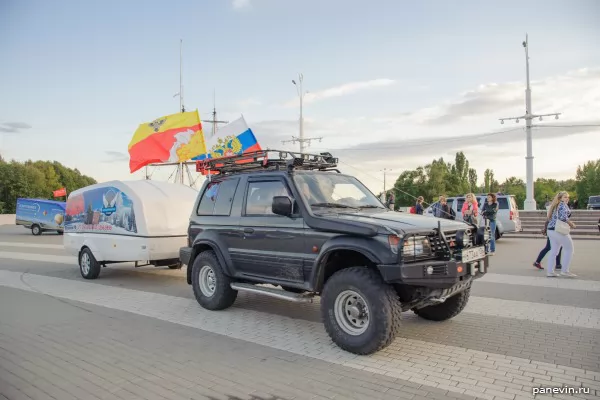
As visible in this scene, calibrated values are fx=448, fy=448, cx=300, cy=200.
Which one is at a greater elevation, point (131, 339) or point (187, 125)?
point (187, 125)

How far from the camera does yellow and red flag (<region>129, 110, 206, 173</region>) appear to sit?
1781 centimetres

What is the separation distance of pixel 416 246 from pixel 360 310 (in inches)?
37.5

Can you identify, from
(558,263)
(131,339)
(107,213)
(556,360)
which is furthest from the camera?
(558,263)

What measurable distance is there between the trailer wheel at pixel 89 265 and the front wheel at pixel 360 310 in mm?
7184

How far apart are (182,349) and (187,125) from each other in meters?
13.8

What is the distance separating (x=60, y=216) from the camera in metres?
29.3

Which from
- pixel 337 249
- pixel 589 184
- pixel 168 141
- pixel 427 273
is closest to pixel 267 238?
pixel 337 249

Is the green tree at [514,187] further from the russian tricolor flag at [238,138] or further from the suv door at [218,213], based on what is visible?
the suv door at [218,213]

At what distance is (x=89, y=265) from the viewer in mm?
10430

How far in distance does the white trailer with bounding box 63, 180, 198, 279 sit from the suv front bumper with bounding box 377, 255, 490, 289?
6.18 metres

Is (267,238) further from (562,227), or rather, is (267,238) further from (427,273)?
(562,227)

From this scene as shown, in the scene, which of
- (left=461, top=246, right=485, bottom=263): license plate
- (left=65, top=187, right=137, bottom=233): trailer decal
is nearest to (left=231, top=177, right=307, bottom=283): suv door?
(left=461, top=246, right=485, bottom=263): license plate

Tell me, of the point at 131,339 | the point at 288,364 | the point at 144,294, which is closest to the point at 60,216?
the point at 144,294

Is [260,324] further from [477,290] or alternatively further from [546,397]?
[477,290]
